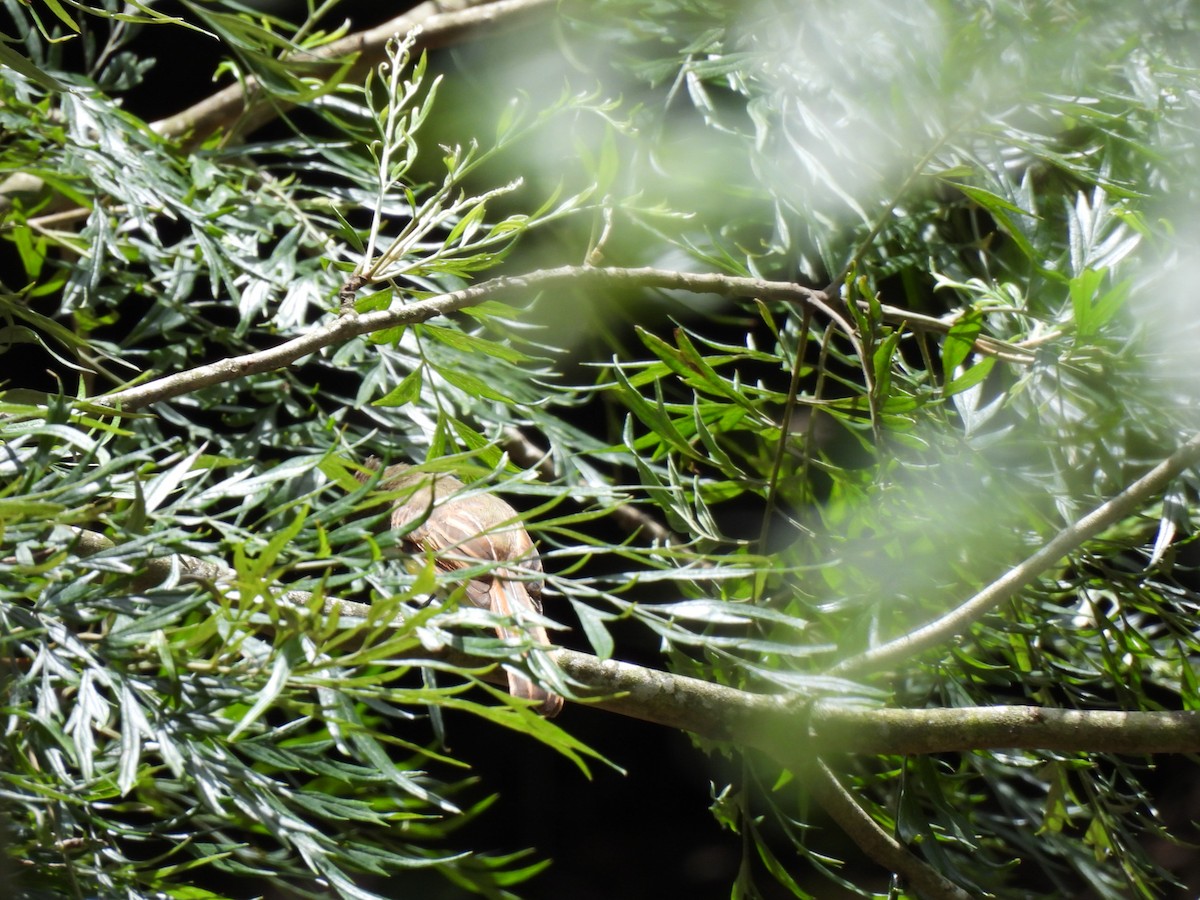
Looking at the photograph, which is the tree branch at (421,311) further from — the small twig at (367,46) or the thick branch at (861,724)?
the small twig at (367,46)

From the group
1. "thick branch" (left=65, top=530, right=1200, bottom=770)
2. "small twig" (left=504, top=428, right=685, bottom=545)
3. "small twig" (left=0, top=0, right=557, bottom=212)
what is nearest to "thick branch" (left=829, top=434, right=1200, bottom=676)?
"thick branch" (left=65, top=530, right=1200, bottom=770)

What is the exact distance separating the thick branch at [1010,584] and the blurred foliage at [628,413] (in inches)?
1.9

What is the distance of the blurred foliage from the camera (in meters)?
0.55

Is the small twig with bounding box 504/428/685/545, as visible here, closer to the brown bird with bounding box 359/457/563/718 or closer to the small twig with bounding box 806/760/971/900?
the brown bird with bounding box 359/457/563/718

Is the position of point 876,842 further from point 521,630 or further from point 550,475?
point 550,475

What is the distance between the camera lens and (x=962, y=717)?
714mm

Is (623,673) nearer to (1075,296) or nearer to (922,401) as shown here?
(922,401)

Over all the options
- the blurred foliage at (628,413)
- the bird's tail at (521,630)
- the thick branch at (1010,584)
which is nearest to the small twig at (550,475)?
the blurred foliage at (628,413)

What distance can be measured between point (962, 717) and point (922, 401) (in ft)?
0.73

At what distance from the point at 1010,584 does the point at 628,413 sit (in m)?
0.30

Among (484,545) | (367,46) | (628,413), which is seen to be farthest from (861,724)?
(367,46)

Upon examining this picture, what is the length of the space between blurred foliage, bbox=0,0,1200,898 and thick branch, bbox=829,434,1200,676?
49mm

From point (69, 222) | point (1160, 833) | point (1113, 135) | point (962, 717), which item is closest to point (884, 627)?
point (962, 717)

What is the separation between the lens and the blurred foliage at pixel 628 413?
55cm
